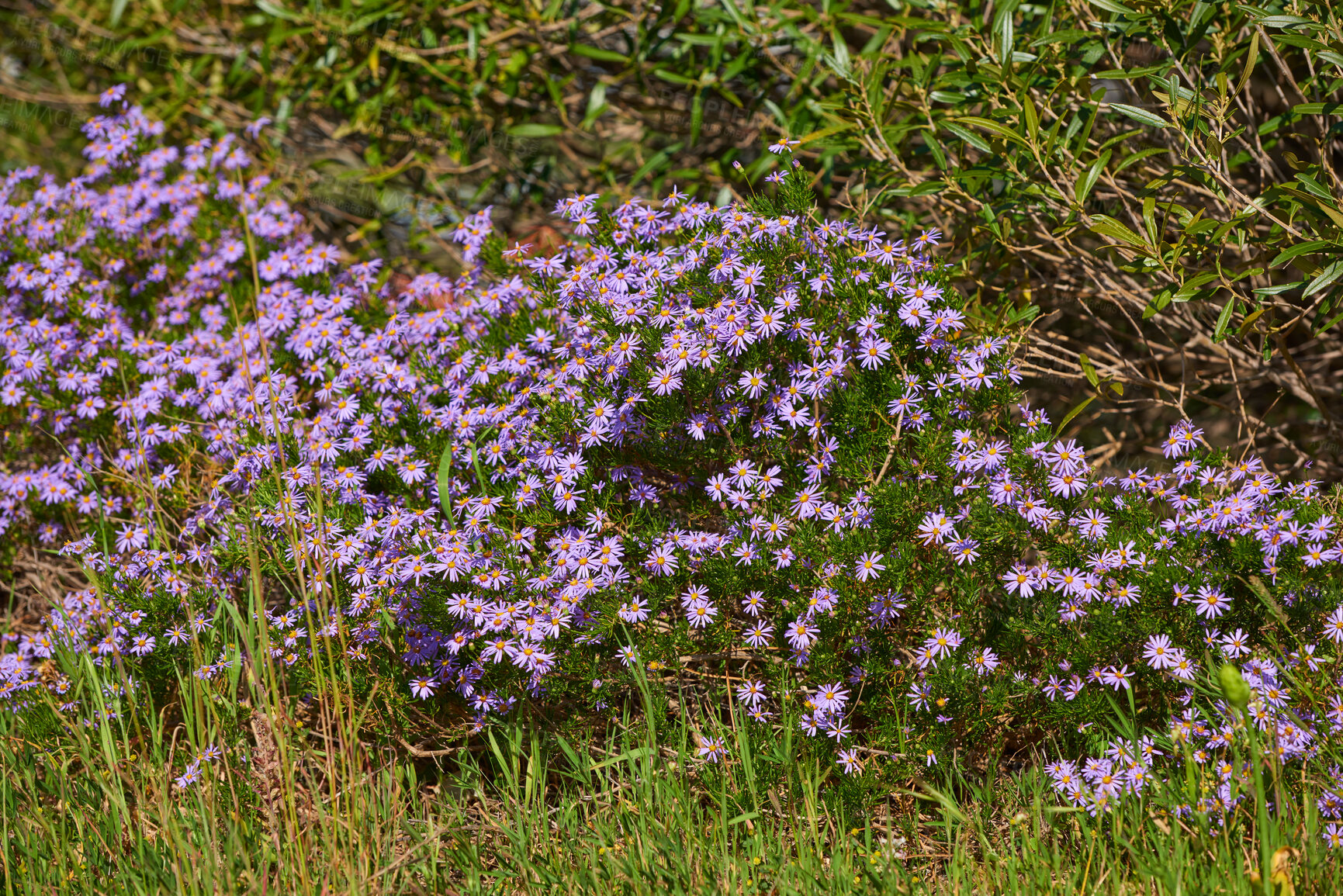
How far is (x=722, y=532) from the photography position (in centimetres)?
270

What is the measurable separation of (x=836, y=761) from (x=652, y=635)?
525 mm

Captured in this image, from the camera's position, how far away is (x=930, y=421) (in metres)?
2.62

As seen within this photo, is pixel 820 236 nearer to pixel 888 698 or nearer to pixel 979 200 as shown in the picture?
pixel 979 200

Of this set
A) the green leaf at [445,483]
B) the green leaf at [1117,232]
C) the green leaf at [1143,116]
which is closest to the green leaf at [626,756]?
the green leaf at [445,483]

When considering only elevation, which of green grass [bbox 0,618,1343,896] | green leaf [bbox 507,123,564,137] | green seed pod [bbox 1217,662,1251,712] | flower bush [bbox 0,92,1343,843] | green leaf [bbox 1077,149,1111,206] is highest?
green leaf [bbox 507,123,564,137]

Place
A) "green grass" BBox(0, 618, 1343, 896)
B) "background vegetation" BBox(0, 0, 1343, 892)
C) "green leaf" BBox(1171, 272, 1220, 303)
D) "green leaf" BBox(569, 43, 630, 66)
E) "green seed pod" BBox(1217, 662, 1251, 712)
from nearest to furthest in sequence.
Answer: "green seed pod" BBox(1217, 662, 1251, 712) < "green grass" BBox(0, 618, 1343, 896) < "background vegetation" BBox(0, 0, 1343, 892) < "green leaf" BBox(1171, 272, 1220, 303) < "green leaf" BBox(569, 43, 630, 66)

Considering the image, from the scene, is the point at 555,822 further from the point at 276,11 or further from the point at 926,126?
the point at 276,11

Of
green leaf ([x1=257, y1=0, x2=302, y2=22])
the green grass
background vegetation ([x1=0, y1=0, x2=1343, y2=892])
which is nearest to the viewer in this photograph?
the green grass

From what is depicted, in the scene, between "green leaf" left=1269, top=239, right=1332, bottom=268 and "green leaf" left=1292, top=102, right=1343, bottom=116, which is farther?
"green leaf" left=1292, top=102, right=1343, bottom=116

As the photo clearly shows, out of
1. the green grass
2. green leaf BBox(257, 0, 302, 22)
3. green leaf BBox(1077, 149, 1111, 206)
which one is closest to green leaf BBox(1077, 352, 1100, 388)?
green leaf BBox(1077, 149, 1111, 206)

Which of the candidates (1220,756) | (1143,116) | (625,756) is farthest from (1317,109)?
(625,756)

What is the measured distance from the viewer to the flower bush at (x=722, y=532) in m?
2.39

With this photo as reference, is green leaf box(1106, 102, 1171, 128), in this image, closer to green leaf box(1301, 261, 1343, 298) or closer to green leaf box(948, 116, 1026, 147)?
green leaf box(948, 116, 1026, 147)

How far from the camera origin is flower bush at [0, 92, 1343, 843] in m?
2.39
